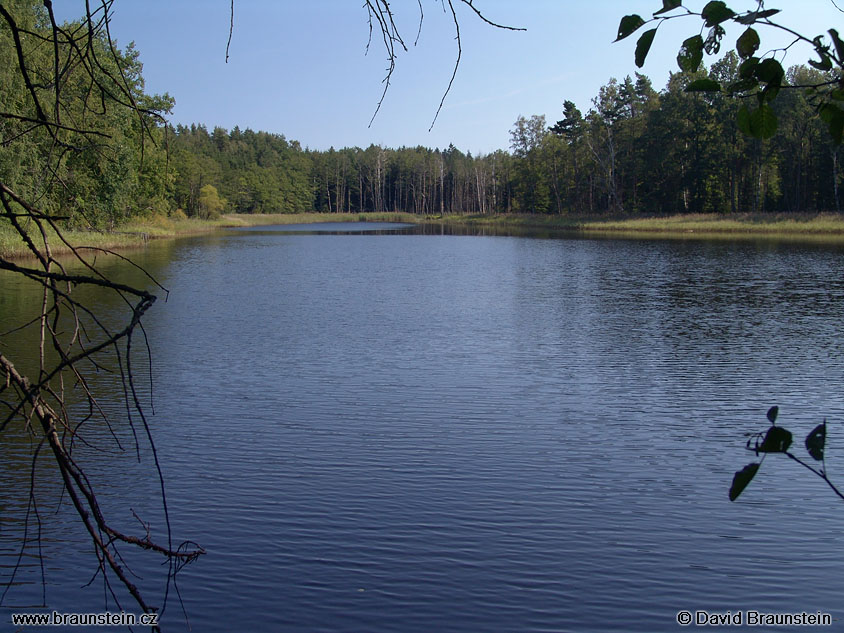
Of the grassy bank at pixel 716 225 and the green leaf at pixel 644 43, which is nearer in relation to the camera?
the green leaf at pixel 644 43

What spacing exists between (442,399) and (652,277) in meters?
18.0

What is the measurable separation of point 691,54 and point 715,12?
16 cm

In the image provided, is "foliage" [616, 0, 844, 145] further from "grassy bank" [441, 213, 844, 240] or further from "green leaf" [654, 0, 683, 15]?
"grassy bank" [441, 213, 844, 240]

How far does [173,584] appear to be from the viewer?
5.50m

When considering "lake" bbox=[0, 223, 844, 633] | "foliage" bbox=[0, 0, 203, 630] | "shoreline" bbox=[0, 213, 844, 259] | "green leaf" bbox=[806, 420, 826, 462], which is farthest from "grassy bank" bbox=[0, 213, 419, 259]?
"lake" bbox=[0, 223, 844, 633]

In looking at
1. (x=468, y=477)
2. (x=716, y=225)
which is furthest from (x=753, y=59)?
(x=716, y=225)

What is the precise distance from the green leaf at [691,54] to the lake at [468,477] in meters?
4.17

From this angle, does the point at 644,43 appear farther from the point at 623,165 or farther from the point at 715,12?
the point at 623,165

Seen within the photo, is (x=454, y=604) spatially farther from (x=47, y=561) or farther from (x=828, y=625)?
(x=47, y=561)

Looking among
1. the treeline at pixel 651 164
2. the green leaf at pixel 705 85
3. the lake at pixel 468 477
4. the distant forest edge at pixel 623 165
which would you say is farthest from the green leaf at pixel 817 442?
the treeline at pixel 651 164

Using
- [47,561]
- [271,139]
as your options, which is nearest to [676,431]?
[47,561]

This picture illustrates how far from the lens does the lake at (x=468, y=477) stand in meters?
5.32

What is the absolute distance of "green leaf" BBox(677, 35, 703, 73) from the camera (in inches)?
66.7

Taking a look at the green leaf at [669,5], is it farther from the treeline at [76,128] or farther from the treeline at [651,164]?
the treeline at [651,164]
